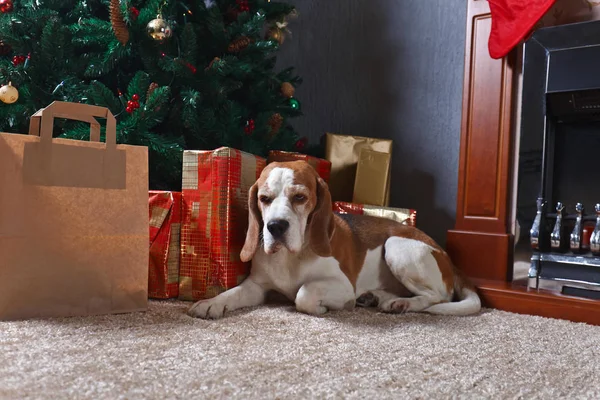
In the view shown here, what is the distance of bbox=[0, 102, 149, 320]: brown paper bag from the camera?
4.61 feet

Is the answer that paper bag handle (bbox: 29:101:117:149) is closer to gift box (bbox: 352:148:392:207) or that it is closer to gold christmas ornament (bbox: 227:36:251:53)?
gold christmas ornament (bbox: 227:36:251:53)

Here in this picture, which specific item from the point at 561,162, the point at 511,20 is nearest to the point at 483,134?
the point at 561,162

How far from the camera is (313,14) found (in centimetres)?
340

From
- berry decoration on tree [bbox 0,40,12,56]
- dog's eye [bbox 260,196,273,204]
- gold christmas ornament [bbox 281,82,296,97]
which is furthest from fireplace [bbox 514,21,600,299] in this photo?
berry decoration on tree [bbox 0,40,12,56]

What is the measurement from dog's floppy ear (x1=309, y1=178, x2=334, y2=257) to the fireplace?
0.97 m

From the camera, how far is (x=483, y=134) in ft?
7.82

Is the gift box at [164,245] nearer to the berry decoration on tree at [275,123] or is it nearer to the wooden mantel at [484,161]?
the berry decoration on tree at [275,123]

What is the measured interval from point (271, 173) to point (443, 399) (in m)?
0.97

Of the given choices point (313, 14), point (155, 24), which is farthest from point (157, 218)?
point (313, 14)

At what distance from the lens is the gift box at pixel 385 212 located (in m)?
2.39

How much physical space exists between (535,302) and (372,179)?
1015mm

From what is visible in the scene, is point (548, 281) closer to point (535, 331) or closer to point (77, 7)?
point (535, 331)

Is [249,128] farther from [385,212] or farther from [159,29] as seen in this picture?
[385,212]

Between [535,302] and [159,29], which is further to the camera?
[159,29]
